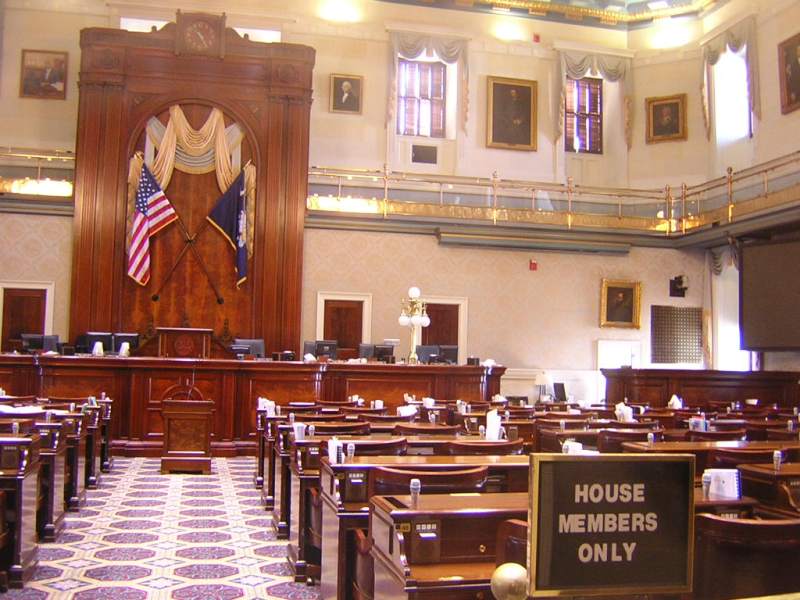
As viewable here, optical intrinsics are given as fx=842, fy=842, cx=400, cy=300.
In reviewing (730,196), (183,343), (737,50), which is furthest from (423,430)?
(737,50)

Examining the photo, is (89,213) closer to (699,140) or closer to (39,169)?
(39,169)

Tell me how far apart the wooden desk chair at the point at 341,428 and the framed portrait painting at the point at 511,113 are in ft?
41.2

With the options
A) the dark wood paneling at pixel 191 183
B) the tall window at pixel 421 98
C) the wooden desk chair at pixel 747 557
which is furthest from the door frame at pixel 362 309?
the wooden desk chair at pixel 747 557

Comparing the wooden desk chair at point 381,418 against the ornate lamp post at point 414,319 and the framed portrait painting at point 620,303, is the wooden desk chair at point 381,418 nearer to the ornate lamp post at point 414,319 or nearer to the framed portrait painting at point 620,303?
the ornate lamp post at point 414,319

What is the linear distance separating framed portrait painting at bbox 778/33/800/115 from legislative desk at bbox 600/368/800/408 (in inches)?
190

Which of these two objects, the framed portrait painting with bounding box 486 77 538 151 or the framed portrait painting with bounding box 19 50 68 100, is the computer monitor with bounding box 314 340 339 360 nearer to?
the framed portrait painting with bounding box 486 77 538 151

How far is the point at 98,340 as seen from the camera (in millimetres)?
13219

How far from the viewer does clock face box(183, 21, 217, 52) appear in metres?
15.5

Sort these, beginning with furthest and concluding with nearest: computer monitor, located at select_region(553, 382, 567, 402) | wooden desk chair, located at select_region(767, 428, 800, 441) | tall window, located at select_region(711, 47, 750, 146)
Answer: tall window, located at select_region(711, 47, 750, 146)
computer monitor, located at select_region(553, 382, 567, 402)
wooden desk chair, located at select_region(767, 428, 800, 441)

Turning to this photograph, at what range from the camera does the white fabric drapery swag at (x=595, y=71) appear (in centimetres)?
1814

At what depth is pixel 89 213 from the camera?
1503cm

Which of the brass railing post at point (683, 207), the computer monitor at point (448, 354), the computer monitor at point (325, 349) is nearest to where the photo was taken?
the computer monitor at point (325, 349)

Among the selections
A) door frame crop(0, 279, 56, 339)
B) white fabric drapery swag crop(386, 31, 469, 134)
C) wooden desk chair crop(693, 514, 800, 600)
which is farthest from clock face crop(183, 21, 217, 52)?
wooden desk chair crop(693, 514, 800, 600)

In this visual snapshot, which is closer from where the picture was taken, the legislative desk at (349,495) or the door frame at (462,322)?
the legislative desk at (349,495)
